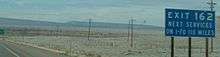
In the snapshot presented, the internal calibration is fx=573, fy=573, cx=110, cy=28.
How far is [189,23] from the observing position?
23797mm

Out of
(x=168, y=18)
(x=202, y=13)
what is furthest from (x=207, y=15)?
(x=168, y=18)

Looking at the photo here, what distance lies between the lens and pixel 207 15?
23875 mm

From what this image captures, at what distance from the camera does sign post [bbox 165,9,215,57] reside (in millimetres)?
23266

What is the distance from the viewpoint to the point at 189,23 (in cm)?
2380

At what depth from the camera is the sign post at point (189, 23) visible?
76.3 feet

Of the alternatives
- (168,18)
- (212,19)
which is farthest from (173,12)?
(212,19)

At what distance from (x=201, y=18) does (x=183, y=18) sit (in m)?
0.87

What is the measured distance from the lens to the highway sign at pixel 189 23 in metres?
23.3

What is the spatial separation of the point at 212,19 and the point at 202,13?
1.79ft

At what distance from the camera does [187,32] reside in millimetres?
24109

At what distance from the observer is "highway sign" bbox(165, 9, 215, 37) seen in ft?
76.3

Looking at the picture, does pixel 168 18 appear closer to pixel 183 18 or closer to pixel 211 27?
pixel 183 18

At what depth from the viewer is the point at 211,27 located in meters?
24.2

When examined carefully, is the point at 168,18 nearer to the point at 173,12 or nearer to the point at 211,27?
the point at 173,12
